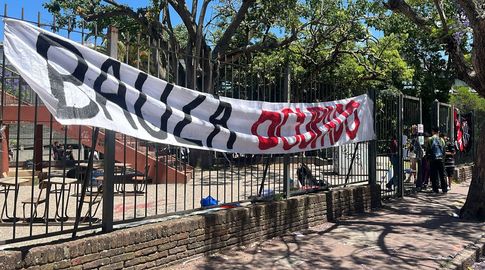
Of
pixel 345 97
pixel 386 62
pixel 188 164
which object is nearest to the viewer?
pixel 188 164

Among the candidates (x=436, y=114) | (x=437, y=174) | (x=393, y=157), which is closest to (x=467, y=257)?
(x=393, y=157)

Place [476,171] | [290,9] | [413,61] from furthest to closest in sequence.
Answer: [413,61] < [290,9] < [476,171]

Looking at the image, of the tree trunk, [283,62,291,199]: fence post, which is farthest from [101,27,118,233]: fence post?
the tree trunk

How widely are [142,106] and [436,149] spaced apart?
984cm

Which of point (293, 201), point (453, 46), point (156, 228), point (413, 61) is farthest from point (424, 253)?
point (413, 61)

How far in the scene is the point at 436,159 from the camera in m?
12.6

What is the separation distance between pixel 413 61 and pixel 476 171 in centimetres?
3069

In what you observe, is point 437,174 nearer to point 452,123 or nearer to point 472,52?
point 452,123

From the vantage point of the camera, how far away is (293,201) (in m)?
7.76

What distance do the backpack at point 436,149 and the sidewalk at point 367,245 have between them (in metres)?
2.98

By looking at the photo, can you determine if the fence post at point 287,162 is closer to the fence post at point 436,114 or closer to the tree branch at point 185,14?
the fence post at point 436,114

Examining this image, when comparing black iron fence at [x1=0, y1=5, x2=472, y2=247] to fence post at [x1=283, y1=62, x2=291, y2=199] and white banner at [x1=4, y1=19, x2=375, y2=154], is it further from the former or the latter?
white banner at [x1=4, y1=19, x2=375, y2=154]

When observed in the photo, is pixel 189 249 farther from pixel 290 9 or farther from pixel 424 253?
pixel 290 9

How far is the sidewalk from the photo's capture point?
598 cm
